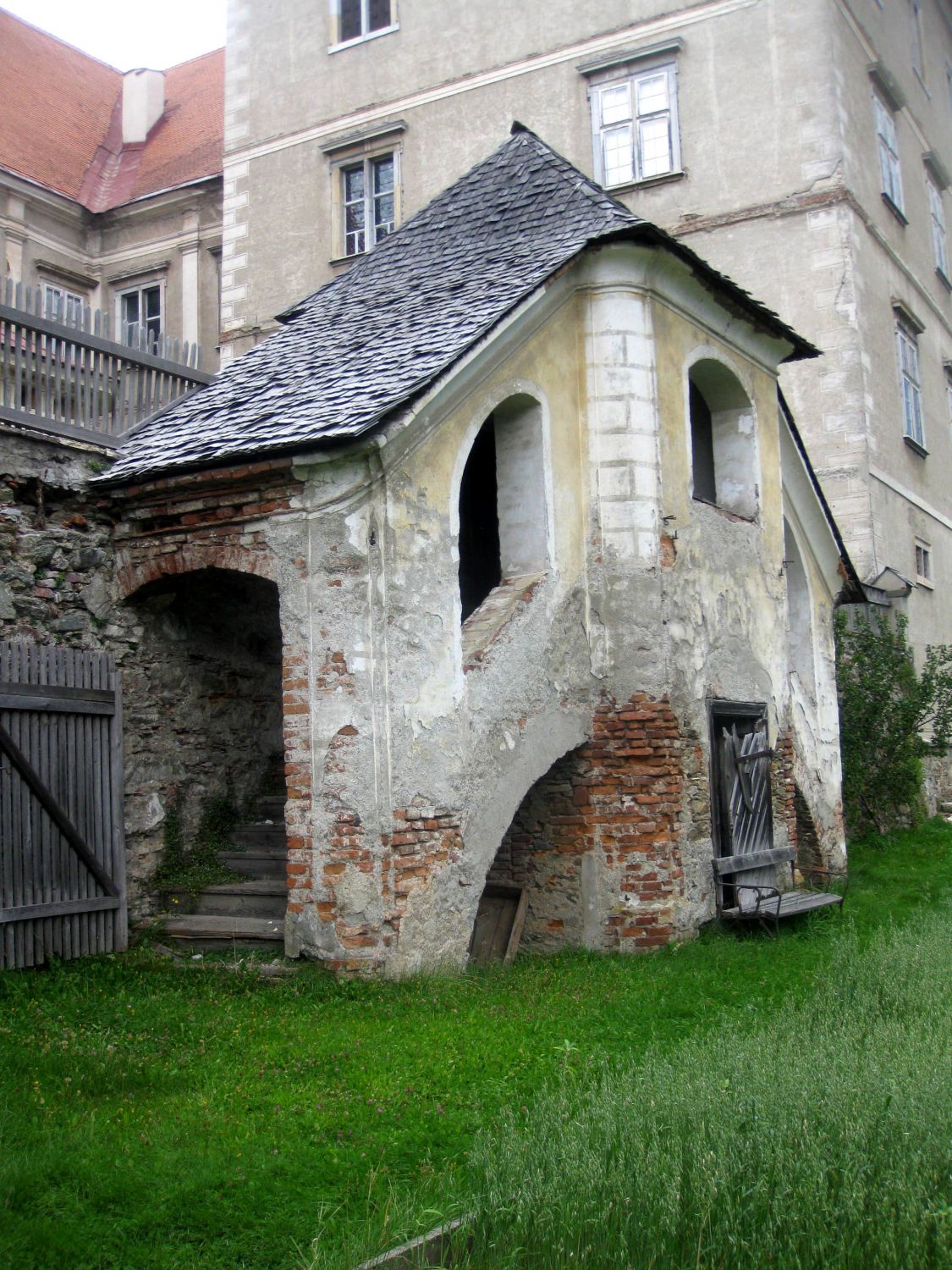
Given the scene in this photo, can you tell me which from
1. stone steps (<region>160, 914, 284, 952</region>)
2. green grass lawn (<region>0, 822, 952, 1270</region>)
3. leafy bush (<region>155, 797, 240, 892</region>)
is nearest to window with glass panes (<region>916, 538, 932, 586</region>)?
green grass lawn (<region>0, 822, 952, 1270</region>)

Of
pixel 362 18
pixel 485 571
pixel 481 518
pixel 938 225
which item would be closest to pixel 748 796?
pixel 485 571

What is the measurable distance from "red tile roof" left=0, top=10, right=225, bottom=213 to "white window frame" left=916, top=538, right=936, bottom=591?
1494cm

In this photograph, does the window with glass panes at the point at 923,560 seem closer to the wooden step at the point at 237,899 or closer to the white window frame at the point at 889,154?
the white window frame at the point at 889,154

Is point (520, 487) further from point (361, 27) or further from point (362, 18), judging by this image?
point (362, 18)

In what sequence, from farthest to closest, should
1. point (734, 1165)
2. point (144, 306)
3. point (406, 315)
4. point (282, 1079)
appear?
1. point (144, 306)
2. point (406, 315)
3. point (282, 1079)
4. point (734, 1165)

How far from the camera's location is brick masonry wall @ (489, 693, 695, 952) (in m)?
10.2

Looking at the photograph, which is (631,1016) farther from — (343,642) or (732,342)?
(732,342)

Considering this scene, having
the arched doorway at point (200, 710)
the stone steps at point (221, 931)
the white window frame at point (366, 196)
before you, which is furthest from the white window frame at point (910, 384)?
the stone steps at point (221, 931)

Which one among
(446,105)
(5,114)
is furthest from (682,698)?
(5,114)

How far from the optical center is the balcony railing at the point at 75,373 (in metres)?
9.22

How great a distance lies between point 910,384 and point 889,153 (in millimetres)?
3427

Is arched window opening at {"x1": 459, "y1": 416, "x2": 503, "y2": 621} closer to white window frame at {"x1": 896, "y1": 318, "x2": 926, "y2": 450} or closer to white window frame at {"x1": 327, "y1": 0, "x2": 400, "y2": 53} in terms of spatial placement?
white window frame at {"x1": 896, "y1": 318, "x2": 926, "y2": 450}

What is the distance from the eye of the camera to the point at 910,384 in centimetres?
1955

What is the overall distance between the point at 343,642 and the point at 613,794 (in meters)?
2.80
